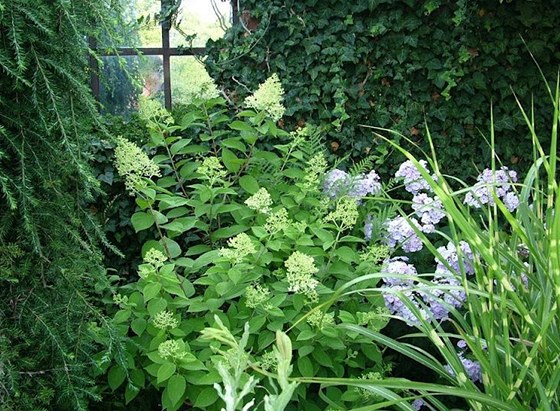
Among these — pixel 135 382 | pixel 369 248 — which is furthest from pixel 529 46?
pixel 135 382

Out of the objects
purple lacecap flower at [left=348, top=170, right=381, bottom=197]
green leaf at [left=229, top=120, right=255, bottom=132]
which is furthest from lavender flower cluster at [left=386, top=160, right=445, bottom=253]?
green leaf at [left=229, top=120, right=255, bottom=132]

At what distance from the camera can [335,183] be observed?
2.78 meters

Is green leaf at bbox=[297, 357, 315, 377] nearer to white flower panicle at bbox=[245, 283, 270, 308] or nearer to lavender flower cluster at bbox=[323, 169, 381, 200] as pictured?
white flower panicle at bbox=[245, 283, 270, 308]

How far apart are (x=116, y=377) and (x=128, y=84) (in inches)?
71.5

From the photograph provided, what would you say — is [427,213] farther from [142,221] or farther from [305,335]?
[142,221]

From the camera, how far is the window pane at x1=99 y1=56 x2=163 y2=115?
3.62m

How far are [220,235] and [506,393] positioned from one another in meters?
1.33

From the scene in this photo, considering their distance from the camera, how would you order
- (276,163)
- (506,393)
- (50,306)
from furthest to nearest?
(276,163), (50,306), (506,393)

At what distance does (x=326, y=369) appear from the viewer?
7.88 feet

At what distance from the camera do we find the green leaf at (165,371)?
208 cm

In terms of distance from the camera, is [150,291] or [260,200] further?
[260,200]

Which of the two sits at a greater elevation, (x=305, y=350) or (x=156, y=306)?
(x=156, y=306)

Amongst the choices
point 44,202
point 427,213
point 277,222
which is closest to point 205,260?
point 277,222

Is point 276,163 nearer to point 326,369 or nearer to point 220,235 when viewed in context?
point 220,235
